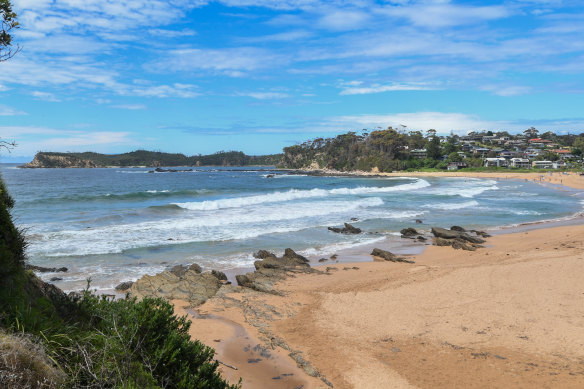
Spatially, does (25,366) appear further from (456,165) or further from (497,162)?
(497,162)

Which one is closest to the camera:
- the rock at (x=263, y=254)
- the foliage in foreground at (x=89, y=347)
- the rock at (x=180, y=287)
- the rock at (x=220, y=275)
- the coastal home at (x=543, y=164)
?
the foliage in foreground at (x=89, y=347)

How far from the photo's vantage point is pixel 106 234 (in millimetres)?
19125

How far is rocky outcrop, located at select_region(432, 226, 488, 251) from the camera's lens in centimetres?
1661

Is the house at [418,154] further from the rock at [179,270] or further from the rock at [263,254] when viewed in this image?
the rock at [179,270]

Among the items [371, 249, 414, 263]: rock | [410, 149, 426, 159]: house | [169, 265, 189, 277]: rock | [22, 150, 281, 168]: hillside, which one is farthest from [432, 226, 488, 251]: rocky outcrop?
[22, 150, 281, 168]: hillside

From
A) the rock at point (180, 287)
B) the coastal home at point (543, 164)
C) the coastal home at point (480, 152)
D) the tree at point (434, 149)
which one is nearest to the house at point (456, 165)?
the tree at point (434, 149)

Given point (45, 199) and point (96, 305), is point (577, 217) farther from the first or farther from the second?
point (45, 199)

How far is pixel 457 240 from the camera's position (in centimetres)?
1745

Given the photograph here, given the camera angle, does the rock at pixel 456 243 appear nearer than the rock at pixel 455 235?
Yes

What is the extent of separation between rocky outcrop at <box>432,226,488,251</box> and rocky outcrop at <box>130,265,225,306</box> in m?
10.6

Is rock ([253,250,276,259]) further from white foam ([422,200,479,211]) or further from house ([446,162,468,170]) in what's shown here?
house ([446,162,468,170])

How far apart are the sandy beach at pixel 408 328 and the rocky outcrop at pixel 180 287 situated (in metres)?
0.39

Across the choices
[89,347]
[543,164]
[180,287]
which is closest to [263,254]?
[180,287]

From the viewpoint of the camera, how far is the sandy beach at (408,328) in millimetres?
6379
